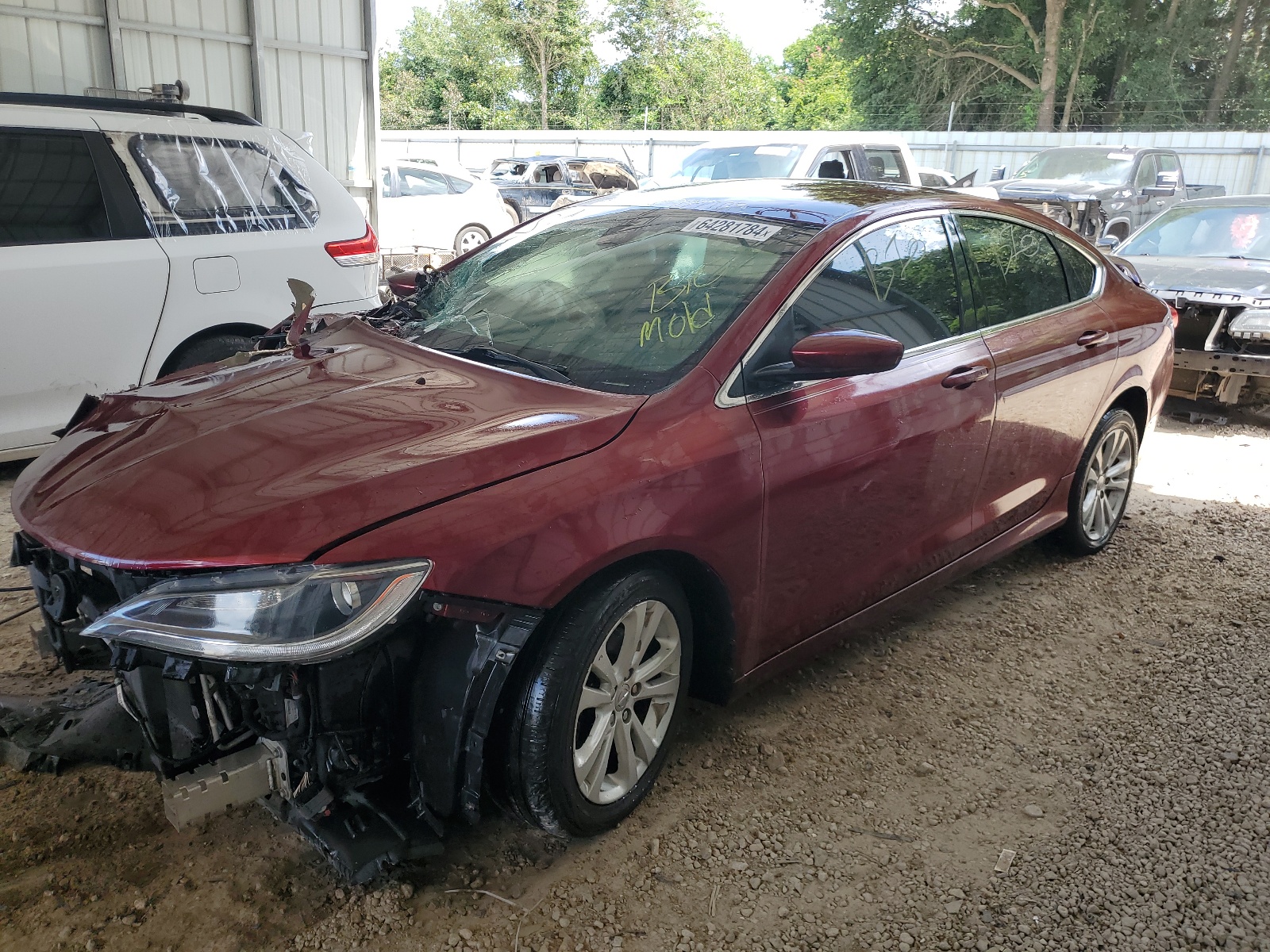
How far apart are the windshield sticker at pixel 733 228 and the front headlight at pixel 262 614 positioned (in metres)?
1.64

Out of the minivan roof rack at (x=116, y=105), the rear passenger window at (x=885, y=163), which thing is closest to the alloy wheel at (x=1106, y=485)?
the minivan roof rack at (x=116, y=105)

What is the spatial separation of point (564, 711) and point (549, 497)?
47cm

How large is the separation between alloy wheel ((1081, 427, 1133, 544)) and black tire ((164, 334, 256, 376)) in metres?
3.95

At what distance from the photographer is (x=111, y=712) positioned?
2357 millimetres

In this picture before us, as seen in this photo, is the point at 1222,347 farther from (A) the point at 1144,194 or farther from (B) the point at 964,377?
(A) the point at 1144,194

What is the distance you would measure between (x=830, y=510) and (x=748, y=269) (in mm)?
735

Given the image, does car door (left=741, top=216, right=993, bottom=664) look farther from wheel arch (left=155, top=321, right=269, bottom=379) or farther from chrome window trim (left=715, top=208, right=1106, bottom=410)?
wheel arch (left=155, top=321, right=269, bottom=379)

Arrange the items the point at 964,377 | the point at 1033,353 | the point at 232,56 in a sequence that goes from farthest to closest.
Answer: the point at 232,56
the point at 1033,353
the point at 964,377

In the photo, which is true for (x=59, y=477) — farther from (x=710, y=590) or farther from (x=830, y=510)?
(x=830, y=510)

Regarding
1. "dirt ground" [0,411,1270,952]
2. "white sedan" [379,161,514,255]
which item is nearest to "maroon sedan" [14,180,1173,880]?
"dirt ground" [0,411,1270,952]

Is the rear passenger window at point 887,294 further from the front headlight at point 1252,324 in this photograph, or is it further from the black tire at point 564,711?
the front headlight at point 1252,324

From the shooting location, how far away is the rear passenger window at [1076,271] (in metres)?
4.07

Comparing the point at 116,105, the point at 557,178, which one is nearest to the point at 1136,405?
the point at 116,105

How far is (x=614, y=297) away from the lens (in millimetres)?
2992
